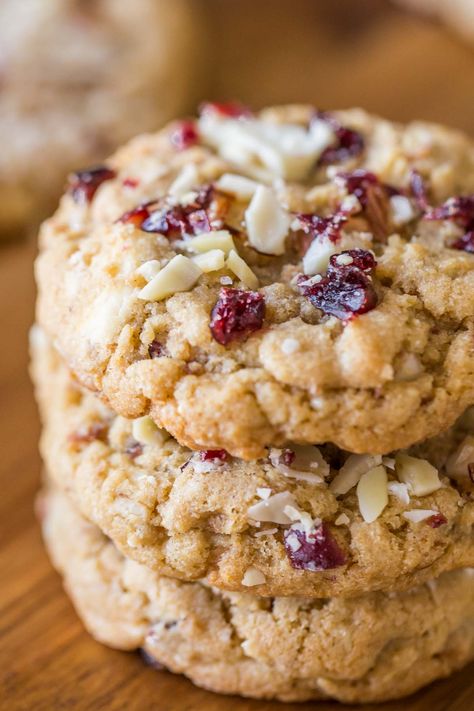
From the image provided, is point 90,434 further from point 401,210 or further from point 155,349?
point 401,210

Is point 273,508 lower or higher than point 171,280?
lower

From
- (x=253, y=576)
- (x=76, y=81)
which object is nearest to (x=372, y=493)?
(x=253, y=576)

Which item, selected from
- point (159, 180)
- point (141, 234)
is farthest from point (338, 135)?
point (141, 234)

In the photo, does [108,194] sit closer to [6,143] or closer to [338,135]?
[338,135]

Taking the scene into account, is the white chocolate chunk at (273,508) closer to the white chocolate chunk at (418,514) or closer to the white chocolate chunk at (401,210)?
the white chocolate chunk at (418,514)

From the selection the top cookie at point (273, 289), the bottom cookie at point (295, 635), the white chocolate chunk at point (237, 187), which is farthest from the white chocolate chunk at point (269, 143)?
the bottom cookie at point (295, 635)

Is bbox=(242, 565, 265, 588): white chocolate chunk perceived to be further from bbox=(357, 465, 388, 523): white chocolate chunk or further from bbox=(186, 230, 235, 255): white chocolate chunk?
bbox=(186, 230, 235, 255): white chocolate chunk

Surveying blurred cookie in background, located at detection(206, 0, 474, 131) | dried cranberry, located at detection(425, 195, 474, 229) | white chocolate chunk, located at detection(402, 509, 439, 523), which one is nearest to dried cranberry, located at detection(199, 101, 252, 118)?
dried cranberry, located at detection(425, 195, 474, 229)
